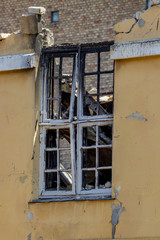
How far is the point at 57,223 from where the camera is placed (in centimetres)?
1312

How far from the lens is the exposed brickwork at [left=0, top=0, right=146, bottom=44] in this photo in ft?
78.1

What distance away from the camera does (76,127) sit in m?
13.6

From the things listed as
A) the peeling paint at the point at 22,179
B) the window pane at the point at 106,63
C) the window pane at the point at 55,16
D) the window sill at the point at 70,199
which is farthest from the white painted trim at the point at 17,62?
the window pane at the point at 55,16

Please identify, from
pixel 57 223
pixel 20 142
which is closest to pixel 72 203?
pixel 57 223

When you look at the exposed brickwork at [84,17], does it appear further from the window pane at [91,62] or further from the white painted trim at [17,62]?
the white painted trim at [17,62]

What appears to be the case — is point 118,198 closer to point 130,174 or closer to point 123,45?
point 130,174

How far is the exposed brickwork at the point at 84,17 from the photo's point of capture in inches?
937

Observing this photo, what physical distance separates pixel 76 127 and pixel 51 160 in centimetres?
78

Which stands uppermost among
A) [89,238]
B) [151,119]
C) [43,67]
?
[43,67]

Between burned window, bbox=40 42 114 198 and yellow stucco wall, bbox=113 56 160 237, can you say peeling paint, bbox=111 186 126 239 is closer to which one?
yellow stucco wall, bbox=113 56 160 237

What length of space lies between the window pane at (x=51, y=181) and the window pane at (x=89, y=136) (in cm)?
83

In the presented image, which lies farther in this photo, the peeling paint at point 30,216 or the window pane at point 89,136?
the window pane at point 89,136

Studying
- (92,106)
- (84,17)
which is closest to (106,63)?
(84,17)

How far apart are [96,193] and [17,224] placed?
4.51 feet
